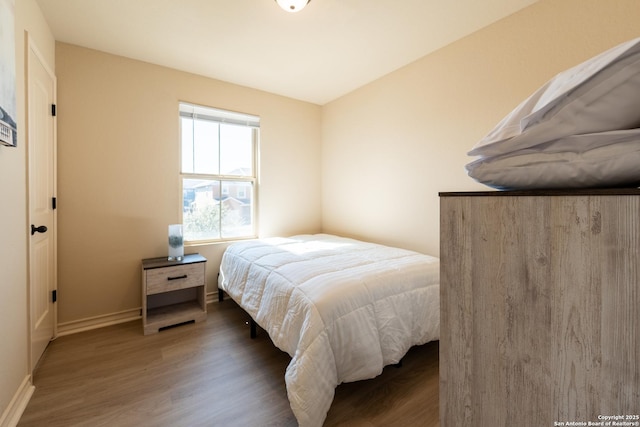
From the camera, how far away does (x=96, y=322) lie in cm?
248

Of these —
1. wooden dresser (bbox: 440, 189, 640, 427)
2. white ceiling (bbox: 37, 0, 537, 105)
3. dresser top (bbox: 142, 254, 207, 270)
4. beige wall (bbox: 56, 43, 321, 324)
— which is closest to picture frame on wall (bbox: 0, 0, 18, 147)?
white ceiling (bbox: 37, 0, 537, 105)

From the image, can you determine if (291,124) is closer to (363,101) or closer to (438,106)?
(363,101)

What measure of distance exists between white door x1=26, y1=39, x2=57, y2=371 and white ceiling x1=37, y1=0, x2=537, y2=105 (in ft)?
1.77

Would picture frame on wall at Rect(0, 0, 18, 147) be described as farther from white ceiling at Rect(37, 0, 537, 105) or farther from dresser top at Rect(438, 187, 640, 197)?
dresser top at Rect(438, 187, 640, 197)

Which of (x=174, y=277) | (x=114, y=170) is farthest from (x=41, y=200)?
(x=174, y=277)

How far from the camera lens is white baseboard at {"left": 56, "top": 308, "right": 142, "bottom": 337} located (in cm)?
234

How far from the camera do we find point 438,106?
2520 millimetres

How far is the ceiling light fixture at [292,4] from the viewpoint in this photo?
72.5 inches

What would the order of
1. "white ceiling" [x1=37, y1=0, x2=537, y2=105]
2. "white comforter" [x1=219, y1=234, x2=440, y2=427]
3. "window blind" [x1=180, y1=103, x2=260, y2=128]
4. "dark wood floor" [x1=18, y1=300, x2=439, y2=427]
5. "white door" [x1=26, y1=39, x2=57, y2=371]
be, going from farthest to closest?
"window blind" [x1=180, y1=103, x2=260, y2=128] → "white ceiling" [x1=37, y1=0, x2=537, y2=105] → "white door" [x1=26, y1=39, x2=57, y2=371] → "dark wood floor" [x1=18, y1=300, x2=439, y2=427] → "white comforter" [x1=219, y1=234, x2=440, y2=427]

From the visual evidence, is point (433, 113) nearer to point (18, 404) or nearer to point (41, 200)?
point (41, 200)

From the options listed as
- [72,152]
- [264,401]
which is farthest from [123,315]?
[264,401]

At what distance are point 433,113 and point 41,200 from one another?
3391 mm

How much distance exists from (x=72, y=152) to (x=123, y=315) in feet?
5.30

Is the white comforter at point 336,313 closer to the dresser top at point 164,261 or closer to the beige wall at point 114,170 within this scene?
the dresser top at point 164,261
